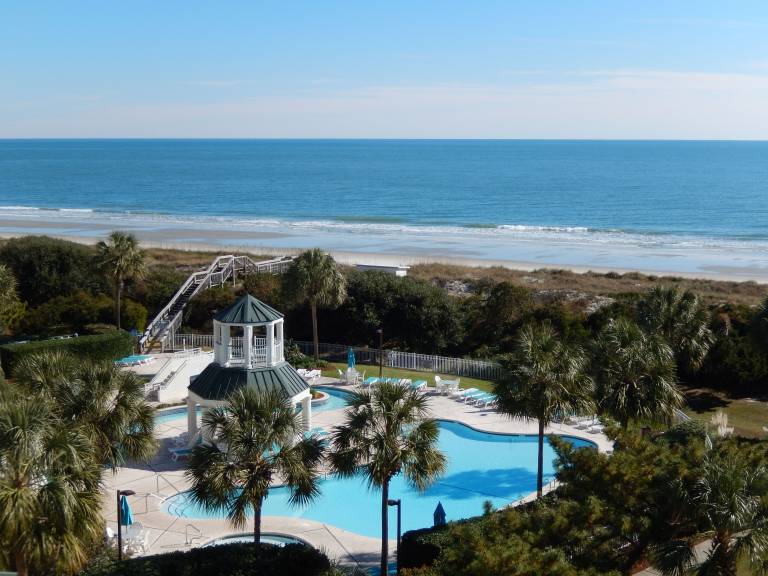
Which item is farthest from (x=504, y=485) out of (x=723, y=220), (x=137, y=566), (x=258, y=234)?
(x=723, y=220)

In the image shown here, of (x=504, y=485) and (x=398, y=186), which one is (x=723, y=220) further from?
(x=504, y=485)

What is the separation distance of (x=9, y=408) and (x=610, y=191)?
410 feet

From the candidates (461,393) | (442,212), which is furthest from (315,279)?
(442,212)

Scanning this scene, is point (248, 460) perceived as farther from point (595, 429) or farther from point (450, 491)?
point (595, 429)

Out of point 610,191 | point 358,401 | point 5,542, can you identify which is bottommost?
point 5,542

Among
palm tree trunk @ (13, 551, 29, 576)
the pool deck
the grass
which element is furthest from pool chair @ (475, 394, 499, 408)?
palm tree trunk @ (13, 551, 29, 576)

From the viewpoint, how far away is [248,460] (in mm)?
15094

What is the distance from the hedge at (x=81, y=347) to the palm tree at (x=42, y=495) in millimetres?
18316

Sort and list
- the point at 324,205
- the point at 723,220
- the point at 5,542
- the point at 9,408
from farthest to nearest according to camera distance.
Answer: the point at 324,205 → the point at 723,220 → the point at 9,408 → the point at 5,542

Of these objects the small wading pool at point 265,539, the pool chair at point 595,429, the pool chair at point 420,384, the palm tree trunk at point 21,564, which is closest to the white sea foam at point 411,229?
the pool chair at point 420,384

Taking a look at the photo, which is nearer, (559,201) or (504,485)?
(504,485)

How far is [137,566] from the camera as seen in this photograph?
49.2 ft

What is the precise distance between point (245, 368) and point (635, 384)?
34.8 feet

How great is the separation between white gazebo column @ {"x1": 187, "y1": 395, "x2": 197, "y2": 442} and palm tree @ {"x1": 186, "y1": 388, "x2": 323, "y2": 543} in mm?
8664
